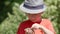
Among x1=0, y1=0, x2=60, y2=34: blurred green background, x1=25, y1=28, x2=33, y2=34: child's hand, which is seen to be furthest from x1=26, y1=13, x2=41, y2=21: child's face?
x1=0, y1=0, x2=60, y2=34: blurred green background

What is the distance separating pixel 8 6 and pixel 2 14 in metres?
0.16

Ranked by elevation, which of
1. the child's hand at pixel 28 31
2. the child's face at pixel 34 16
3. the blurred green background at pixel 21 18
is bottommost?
the blurred green background at pixel 21 18

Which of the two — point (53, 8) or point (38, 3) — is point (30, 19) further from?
point (53, 8)

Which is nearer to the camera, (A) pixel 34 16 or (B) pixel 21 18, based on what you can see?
(A) pixel 34 16

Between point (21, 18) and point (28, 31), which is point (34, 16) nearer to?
point (28, 31)

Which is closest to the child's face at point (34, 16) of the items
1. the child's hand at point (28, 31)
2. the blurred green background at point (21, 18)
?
the child's hand at point (28, 31)

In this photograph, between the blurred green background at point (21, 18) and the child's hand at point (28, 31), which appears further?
the blurred green background at point (21, 18)

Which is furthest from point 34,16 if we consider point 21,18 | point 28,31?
point 21,18

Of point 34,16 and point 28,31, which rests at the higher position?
point 34,16

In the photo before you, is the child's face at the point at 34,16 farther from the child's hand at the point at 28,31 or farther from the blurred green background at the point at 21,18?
the blurred green background at the point at 21,18

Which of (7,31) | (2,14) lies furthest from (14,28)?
(2,14)

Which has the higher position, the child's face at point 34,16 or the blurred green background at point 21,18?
the child's face at point 34,16

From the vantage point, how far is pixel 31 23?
2.13 m

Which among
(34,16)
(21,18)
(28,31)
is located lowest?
(21,18)
